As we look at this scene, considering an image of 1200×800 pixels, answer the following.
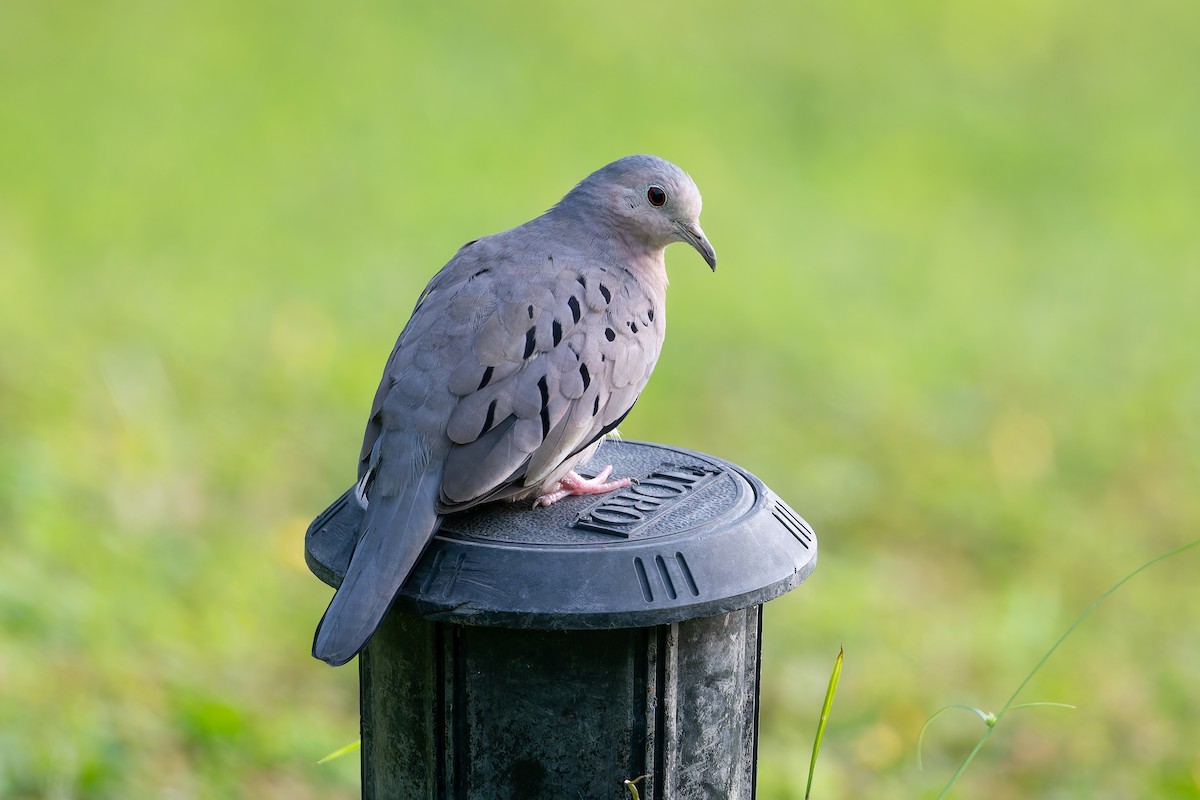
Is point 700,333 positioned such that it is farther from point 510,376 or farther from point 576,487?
point 510,376

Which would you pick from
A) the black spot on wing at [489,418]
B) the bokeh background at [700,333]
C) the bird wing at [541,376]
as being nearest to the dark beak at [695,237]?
the bird wing at [541,376]

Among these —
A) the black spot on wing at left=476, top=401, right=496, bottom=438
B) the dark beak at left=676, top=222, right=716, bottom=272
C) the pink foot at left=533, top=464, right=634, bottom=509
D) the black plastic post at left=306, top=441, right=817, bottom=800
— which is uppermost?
the dark beak at left=676, top=222, right=716, bottom=272

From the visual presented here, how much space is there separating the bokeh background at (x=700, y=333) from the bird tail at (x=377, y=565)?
2.06m

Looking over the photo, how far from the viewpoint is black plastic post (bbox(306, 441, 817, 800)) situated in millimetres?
2529

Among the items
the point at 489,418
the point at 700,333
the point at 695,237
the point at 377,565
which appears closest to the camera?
the point at 377,565

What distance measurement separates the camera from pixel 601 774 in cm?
263

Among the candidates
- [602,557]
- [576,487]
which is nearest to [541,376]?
[576,487]

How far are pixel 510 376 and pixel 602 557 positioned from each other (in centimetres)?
48

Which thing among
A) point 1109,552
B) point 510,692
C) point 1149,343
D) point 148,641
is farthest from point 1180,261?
point 510,692

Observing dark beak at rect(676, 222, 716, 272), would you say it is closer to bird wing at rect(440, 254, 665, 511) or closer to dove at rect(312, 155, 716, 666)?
dove at rect(312, 155, 716, 666)

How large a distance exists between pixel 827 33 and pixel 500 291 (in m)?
11.3

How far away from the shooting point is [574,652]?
259 centimetres

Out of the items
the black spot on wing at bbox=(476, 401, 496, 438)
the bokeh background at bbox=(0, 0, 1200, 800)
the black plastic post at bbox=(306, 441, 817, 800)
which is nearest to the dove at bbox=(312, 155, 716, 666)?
the black spot on wing at bbox=(476, 401, 496, 438)

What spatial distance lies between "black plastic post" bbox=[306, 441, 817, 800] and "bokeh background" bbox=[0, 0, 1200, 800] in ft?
6.40
